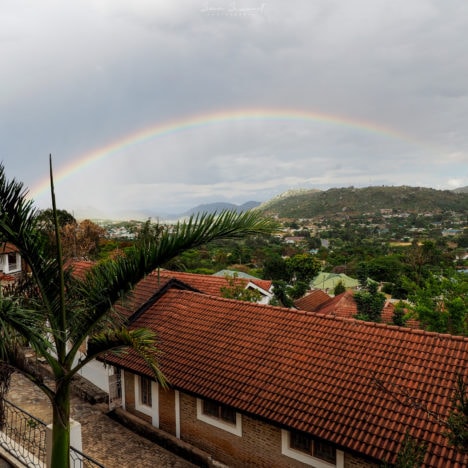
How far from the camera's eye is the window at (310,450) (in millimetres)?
7456

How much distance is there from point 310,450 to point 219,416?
2.30 metres

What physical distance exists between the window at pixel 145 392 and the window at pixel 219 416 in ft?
6.71

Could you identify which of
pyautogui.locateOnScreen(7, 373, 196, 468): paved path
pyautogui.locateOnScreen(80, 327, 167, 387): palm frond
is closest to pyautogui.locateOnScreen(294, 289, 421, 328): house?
pyautogui.locateOnScreen(7, 373, 196, 468): paved path

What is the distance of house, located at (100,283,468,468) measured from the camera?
7.09 metres

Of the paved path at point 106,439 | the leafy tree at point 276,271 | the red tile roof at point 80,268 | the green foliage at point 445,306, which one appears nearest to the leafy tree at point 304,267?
the leafy tree at point 276,271

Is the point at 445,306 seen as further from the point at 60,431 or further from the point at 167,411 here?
the point at 60,431

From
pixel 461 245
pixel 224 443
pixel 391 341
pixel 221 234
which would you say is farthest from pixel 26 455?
pixel 461 245

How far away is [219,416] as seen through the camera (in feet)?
30.6

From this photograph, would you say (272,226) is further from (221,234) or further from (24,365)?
(24,365)

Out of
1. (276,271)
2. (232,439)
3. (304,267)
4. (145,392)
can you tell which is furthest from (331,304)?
(232,439)

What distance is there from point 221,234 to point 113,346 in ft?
7.31

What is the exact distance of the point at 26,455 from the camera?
726 cm

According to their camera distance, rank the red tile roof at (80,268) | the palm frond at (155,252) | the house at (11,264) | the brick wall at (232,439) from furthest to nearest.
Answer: the house at (11,264) → the red tile roof at (80,268) → the brick wall at (232,439) → the palm frond at (155,252)

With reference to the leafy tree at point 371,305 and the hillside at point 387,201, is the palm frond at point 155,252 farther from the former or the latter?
the hillside at point 387,201
